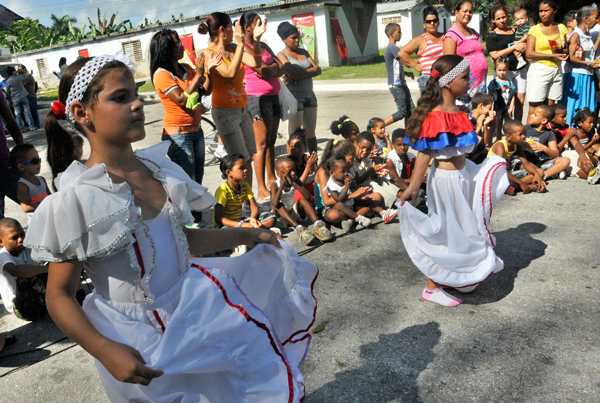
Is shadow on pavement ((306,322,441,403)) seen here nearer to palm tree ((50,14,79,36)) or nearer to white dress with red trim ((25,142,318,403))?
white dress with red trim ((25,142,318,403))

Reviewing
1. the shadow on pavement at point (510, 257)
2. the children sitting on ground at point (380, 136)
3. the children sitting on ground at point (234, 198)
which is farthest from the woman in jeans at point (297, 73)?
the shadow on pavement at point (510, 257)

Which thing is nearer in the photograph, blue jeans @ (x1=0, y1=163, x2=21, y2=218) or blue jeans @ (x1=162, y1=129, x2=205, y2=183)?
blue jeans @ (x1=0, y1=163, x2=21, y2=218)

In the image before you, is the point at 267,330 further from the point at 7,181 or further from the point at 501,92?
the point at 501,92

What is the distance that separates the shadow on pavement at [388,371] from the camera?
2.73m

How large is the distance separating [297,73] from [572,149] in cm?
375

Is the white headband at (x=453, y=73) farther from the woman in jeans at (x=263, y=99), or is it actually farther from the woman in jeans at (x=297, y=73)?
the woman in jeans at (x=297, y=73)

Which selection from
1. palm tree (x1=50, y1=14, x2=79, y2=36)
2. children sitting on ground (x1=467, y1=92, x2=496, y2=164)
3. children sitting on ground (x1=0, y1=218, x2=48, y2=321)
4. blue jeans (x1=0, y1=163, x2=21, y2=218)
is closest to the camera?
children sitting on ground (x1=0, y1=218, x2=48, y2=321)

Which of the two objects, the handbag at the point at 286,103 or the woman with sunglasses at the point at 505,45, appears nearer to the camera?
the handbag at the point at 286,103

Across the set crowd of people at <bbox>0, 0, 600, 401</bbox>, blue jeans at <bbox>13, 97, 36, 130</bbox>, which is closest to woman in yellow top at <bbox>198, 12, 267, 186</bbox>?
crowd of people at <bbox>0, 0, 600, 401</bbox>

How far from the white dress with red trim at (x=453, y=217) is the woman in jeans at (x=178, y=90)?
222cm

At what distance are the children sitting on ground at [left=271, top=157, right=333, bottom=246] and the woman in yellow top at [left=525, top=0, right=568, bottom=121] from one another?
149 inches

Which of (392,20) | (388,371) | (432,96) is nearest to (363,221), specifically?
(432,96)

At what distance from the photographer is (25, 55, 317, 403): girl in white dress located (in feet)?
5.15

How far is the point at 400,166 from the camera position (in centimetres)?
603
